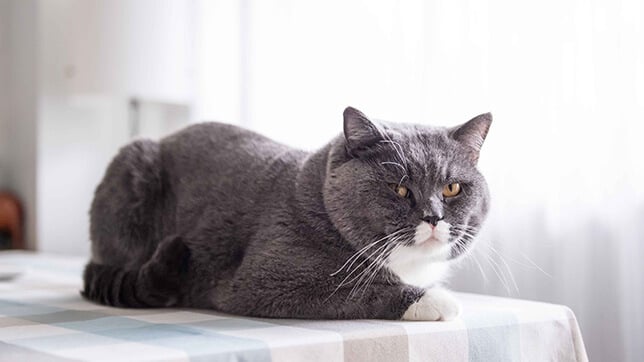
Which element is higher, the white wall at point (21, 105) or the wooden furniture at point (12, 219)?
the white wall at point (21, 105)

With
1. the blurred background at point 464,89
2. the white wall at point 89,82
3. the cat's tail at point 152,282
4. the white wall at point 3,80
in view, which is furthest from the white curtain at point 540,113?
the white wall at point 3,80

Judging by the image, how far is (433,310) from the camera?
1.35 m

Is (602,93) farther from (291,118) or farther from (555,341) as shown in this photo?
(291,118)

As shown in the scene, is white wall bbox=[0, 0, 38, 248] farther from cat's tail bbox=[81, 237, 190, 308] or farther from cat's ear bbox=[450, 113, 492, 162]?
cat's ear bbox=[450, 113, 492, 162]

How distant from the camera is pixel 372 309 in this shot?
1374 mm

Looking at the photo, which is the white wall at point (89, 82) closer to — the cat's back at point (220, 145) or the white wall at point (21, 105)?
the white wall at point (21, 105)

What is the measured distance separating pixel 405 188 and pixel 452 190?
94mm

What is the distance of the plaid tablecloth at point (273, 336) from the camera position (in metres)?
1.11

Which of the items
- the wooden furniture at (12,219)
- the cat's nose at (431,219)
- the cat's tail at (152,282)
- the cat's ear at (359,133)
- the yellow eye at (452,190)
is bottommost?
the wooden furniture at (12,219)

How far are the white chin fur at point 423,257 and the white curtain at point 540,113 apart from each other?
0.14 meters

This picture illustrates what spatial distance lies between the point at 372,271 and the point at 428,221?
157 millimetres

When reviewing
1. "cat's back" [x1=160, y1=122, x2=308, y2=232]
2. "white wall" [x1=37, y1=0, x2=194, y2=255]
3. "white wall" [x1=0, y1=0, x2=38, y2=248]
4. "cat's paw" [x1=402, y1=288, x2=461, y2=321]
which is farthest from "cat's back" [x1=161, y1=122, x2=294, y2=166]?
"white wall" [x1=0, y1=0, x2=38, y2=248]

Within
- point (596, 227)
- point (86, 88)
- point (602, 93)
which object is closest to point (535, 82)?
point (602, 93)

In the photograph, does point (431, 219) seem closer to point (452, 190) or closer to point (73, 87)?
point (452, 190)
